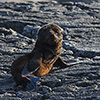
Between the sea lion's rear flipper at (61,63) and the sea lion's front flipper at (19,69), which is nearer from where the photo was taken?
the sea lion's front flipper at (19,69)

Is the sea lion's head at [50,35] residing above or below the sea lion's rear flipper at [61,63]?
above

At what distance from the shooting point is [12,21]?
3.84 metres

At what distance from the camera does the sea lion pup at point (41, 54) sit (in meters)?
2.25

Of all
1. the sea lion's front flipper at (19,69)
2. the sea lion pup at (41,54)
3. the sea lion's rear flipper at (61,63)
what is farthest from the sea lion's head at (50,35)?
the sea lion's rear flipper at (61,63)

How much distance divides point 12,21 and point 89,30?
3.74 feet

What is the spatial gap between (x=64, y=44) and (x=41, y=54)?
3.23 ft

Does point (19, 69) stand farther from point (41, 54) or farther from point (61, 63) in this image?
point (61, 63)

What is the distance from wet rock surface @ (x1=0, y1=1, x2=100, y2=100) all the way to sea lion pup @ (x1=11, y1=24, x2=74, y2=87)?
14 cm

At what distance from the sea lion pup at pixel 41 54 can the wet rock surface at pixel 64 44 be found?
5.5 inches

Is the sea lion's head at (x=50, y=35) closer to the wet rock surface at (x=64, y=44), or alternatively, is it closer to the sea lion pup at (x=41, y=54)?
the sea lion pup at (x=41, y=54)

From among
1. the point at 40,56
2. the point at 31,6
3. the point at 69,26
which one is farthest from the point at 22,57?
the point at 31,6

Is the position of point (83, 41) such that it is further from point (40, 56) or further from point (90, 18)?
point (40, 56)

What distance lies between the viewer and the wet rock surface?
233 cm

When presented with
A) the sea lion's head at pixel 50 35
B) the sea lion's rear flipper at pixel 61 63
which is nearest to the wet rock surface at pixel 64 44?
the sea lion's rear flipper at pixel 61 63
